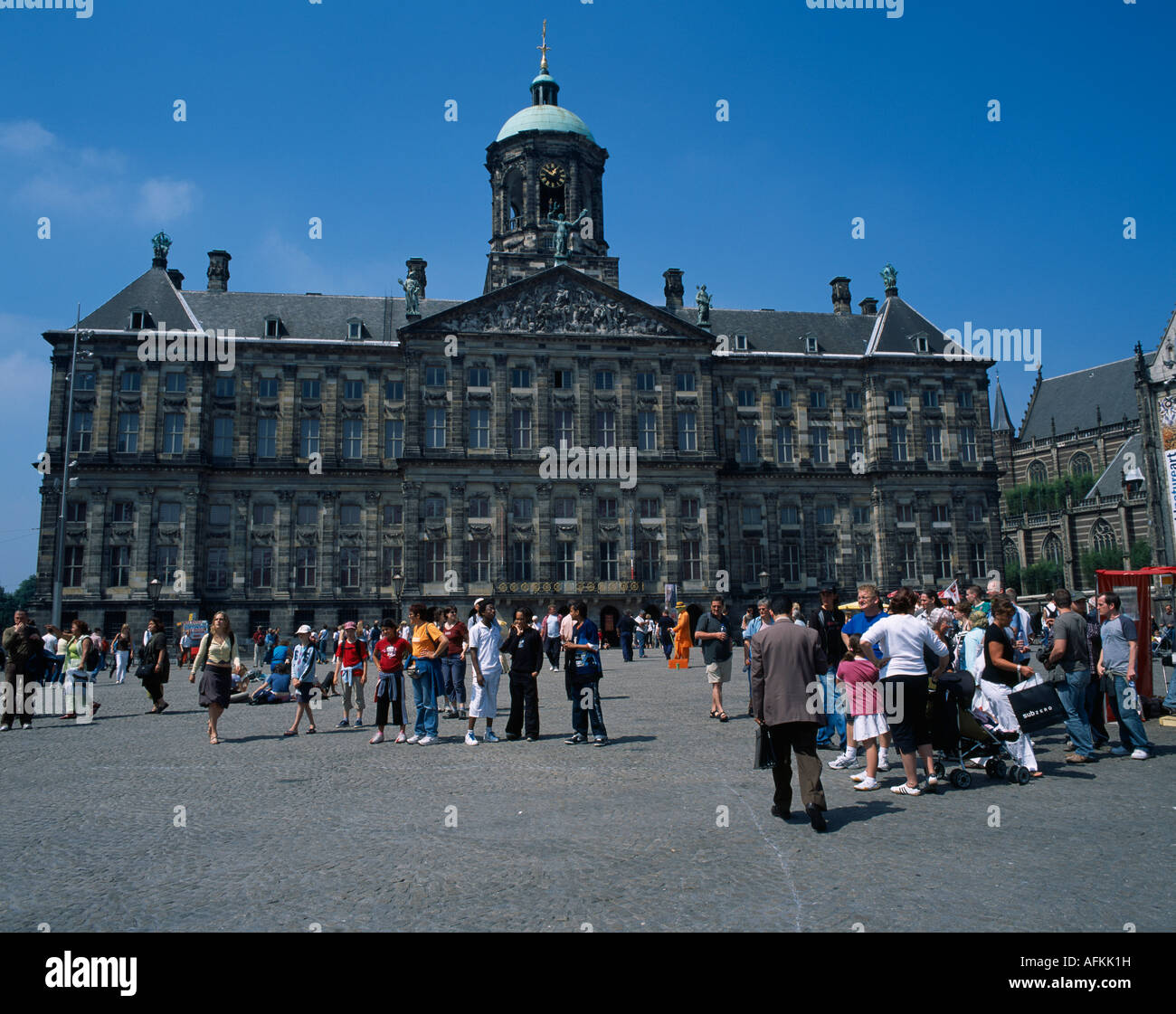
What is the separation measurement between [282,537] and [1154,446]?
55970mm

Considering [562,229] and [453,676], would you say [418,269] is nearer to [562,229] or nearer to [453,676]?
[562,229]

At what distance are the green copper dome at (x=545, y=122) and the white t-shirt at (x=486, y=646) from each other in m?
47.7

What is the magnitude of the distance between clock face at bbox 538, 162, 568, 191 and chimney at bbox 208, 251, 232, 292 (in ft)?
67.9

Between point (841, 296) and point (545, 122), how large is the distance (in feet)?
77.5

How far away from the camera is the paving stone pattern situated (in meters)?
5.65

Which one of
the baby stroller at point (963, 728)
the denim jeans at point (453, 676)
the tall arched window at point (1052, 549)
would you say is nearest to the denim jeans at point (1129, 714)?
the baby stroller at point (963, 728)

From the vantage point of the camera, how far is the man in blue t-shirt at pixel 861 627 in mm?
10828

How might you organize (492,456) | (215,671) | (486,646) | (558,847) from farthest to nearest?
(492,456) → (215,671) → (486,646) → (558,847)

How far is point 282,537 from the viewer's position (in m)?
49.4

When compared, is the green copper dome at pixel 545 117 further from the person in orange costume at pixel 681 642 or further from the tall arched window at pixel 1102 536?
the tall arched window at pixel 1102 536

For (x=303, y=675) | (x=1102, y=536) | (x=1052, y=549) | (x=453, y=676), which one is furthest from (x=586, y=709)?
(x=1052, y=549)

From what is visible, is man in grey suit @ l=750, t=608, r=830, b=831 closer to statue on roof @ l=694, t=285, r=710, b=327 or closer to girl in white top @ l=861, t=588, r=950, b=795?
girl in white top @ l=861, t=588, r=950, b=795

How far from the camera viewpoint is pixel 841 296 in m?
62.4
